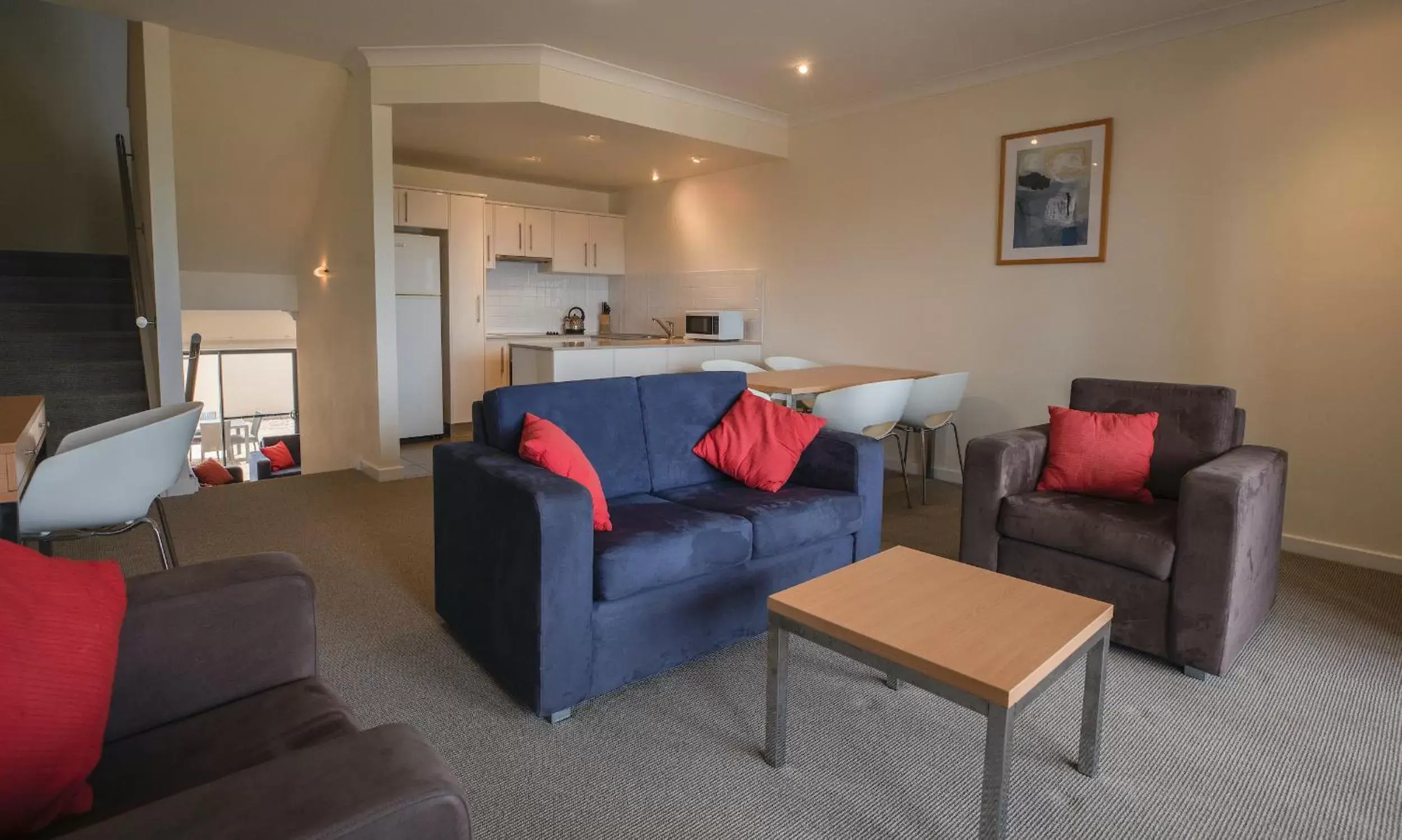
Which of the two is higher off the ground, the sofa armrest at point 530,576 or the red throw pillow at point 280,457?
the sofa armrest at point 530,576

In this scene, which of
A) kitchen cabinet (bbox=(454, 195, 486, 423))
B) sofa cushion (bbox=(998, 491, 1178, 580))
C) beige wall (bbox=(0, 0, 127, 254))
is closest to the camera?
sofa cushion (bbox=(998, 491, 1178, 580))

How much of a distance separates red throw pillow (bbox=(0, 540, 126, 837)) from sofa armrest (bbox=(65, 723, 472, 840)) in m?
0.22

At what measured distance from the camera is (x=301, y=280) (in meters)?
6.28

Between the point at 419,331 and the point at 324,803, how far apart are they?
5815 millimetres

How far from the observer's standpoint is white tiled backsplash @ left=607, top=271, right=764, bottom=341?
620cm

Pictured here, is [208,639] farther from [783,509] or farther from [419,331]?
[419,331]

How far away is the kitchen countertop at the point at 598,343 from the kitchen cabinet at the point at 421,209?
1.12 m

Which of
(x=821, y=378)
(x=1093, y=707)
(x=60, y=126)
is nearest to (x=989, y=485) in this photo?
(x=1093, y=707)

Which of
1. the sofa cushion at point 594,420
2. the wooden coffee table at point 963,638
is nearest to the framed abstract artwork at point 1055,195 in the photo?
the sofa cushion at point 594,420

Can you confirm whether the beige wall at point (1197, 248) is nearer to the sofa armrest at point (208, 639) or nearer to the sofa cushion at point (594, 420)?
the sofa cushion at point (594, 420)

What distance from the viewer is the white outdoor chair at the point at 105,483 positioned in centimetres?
219

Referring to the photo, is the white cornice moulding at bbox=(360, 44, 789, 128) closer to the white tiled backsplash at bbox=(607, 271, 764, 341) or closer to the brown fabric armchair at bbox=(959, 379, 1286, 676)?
the white tiled backsplash at bbox=(607, 271, 764, 341)

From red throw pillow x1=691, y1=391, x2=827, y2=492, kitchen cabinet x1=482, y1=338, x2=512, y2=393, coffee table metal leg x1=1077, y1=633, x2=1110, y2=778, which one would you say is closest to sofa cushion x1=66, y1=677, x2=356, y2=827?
coffee table metal leg x1=1077, y1=633, x2=1110, y2=778

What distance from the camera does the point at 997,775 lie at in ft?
4.97
